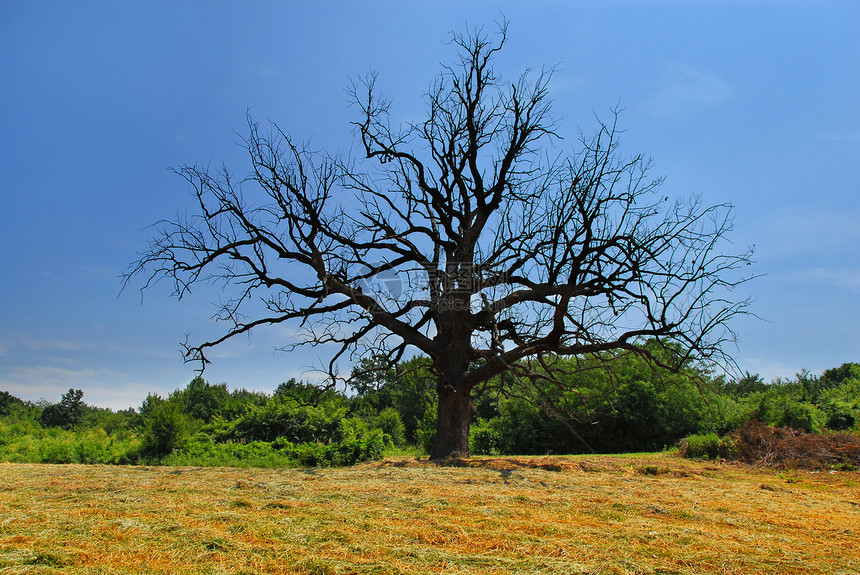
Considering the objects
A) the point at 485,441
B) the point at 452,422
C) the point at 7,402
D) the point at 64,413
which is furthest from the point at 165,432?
the point at 7,402

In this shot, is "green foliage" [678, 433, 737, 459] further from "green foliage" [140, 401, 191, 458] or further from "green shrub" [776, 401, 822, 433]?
"green foliage" [140, 401, 191, 458]

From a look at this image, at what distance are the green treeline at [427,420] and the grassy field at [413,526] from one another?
375 cm

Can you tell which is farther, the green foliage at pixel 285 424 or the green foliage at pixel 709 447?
the green foliage at pixel 285 424

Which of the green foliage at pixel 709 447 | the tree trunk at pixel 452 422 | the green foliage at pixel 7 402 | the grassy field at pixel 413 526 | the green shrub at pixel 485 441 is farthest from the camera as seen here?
the green foliage at pixel 7 402

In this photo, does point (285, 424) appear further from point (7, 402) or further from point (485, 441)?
point (7, 402)

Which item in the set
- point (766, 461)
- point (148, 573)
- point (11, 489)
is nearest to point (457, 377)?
point (766, 461)

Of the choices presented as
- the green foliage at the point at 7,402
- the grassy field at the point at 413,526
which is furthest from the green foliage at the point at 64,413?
the grassy field at the point at 413,526

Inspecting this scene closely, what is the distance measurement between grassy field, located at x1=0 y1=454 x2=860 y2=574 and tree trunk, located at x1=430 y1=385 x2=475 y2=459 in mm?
4076

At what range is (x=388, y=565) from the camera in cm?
327

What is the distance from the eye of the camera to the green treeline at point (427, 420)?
12.1 metres

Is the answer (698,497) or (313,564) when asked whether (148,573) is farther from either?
(698,497)

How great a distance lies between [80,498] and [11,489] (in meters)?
1.60

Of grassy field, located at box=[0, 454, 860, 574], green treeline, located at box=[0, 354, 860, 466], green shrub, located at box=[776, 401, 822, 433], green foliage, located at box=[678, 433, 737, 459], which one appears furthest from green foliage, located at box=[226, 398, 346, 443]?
green shrub, located at box=[776, 401, 822, 433]

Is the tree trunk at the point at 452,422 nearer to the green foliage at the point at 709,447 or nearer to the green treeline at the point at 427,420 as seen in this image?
the green treeline at the point at 427,420
